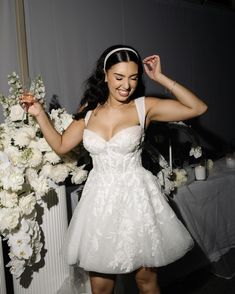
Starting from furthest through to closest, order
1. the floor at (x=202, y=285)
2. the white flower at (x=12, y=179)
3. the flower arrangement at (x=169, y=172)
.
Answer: the floor at (x=202, y=285) → the flower arrangement at (x=169, y=172) → the white flower at (x=12, y=179)

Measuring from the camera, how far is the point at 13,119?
1879mm

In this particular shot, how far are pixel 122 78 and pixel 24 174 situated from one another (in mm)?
701

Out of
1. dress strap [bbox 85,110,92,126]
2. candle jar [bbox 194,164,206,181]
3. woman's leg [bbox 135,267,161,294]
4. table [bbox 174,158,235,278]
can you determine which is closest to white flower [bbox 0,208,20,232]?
dress strap [bbox 85,110,92,126]

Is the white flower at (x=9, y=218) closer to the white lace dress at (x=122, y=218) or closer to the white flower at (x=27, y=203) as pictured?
the white flower at (x=27, y=203)

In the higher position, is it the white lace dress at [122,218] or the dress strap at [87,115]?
the dress strap at [87,115]

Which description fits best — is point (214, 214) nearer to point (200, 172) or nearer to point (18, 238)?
point (200, 172)

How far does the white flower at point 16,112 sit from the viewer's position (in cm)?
187

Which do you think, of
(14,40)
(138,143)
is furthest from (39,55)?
(138,143)

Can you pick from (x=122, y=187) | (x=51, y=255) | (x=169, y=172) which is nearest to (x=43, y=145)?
(x=122, y=187)

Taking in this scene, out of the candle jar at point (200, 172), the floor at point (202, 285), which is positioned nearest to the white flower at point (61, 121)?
the candle jar at point (200, 172)

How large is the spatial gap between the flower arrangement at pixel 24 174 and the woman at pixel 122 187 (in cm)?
10

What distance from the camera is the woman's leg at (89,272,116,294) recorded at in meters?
1.95

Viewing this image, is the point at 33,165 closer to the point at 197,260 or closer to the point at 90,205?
the point at 90,205

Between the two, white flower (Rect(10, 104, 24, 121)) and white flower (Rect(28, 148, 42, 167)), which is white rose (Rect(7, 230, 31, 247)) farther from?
white flower (Rect(10, 104, 24, 121))
